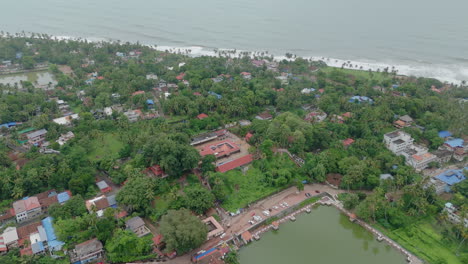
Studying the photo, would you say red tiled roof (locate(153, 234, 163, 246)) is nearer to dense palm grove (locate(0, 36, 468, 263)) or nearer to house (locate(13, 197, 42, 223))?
dense palm grove (locate(0, 36, 468, 263))

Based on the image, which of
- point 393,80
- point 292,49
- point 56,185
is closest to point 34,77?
point 56,185

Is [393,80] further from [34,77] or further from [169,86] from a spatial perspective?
[34,77]

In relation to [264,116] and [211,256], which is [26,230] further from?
[264,116]

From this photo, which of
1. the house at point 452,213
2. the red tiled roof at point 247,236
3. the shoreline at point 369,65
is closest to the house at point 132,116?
the red tiled roof at point 247,236

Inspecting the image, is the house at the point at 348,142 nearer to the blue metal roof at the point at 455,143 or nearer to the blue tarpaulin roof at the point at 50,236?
the blue metal roof at the point at 455,143

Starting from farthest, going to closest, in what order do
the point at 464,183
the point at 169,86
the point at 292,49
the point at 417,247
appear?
1. the point at 292,49
2. the point at 169,86
3. the point at 464,183
4. the point at 417,247

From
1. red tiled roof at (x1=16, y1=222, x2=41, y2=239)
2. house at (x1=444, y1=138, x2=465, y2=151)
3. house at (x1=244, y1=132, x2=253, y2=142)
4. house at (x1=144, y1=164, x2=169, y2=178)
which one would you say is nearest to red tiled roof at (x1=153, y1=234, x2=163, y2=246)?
house at (x1=144, y1=164, x2=169, y2=178)
